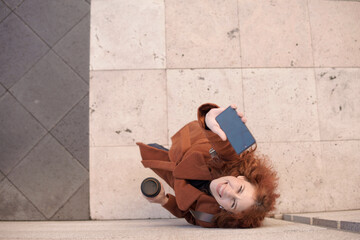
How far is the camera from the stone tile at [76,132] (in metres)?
2.57

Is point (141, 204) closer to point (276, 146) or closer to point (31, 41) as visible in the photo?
point (276, 146)

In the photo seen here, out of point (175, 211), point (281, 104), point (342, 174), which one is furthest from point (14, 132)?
point (342, 174)

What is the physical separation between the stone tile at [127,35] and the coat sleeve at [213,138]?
115 centimetres

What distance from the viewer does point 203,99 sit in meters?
2.68

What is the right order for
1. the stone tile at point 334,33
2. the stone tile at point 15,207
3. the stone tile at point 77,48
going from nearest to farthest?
the stone tile at point 15,207, the stone tile at point 77,48, the stone tile at point 334,33

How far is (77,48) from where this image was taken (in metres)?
2.71

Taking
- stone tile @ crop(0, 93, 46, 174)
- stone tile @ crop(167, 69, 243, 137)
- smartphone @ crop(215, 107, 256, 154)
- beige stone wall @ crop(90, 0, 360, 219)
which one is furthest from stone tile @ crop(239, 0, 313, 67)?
stone tile @ crop(0, 93, 46, 174)

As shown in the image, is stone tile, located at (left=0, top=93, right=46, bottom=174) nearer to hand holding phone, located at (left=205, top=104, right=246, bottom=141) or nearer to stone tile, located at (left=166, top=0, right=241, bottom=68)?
stone tile, located at (left=166, top=0, right=241, bottom=68)

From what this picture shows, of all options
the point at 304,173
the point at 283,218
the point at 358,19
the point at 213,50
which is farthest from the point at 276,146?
the point at 358,19

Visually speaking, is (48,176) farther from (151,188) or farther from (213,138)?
(213,138)

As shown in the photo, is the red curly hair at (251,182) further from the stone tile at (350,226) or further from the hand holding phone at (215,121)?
the stone tile at (350,226)

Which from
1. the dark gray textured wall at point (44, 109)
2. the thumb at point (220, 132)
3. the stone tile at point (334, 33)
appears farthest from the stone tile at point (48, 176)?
the stone tile at point (334, 33)

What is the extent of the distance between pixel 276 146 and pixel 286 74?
665 mm

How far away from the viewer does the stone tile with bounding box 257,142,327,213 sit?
2.62 metres
